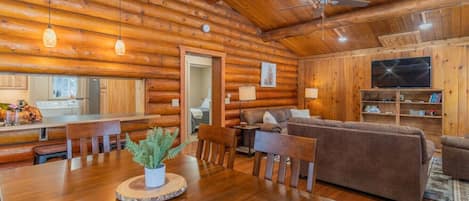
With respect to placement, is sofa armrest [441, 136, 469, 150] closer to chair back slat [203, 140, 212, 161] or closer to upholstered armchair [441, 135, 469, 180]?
upholstered armchair [441, 135, 469, 180]

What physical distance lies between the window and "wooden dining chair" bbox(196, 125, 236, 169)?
439 cm

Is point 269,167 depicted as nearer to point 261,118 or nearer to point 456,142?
point 456,142

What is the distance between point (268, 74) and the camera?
6738 mm

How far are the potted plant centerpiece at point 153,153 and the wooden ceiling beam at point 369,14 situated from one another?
4750mm

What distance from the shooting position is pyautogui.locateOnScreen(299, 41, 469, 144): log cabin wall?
546cm

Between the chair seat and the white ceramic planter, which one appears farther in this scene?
the chair seat

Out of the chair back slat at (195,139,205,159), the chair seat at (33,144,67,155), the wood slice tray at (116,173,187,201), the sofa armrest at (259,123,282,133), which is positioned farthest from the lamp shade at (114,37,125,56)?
the sofa armrest at (259,123,282,133)

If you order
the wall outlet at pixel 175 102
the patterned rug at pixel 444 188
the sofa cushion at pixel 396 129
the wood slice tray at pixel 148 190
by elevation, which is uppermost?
→ the wall outlet at pixel 175 102

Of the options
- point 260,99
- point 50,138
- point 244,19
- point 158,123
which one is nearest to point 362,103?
point 260,99

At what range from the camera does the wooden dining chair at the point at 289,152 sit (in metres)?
1.51

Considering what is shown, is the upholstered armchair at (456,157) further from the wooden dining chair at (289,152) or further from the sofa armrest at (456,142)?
the wooden dining chair at (289,152)

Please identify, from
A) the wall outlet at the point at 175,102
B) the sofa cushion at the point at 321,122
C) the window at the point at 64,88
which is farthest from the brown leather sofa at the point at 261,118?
the window at the point at 64,88

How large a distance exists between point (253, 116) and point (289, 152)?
4.22 m

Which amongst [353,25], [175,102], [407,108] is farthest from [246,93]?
[407,108]
